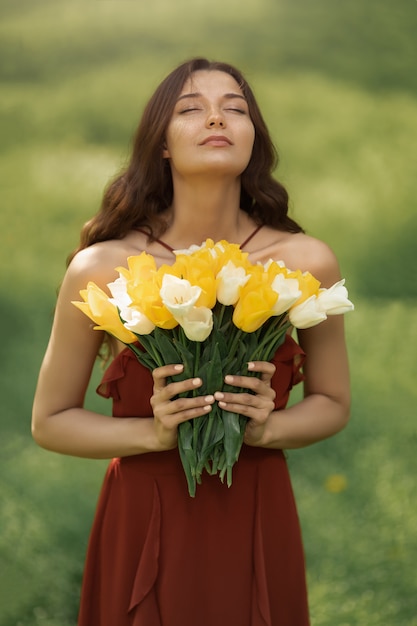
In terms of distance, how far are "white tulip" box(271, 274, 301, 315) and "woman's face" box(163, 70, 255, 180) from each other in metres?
0.37

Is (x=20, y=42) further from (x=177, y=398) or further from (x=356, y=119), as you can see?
(x=177, y=398)

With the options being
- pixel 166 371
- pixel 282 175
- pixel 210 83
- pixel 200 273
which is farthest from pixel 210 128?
pixel 282 175

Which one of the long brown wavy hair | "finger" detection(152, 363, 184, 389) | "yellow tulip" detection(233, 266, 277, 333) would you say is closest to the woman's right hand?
"finger" detection(152, 363, 184, 389)

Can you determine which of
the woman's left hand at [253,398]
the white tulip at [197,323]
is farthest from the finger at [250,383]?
the white tulip at [197,323]

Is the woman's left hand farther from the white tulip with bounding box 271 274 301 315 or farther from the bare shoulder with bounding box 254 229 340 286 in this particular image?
the bare shoulder with bounding box 254 229 340 286

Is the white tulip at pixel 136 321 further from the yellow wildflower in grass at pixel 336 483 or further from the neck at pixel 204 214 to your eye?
the yellow wildflower in grass at pixel 336 483

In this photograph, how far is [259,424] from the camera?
75.1 inches

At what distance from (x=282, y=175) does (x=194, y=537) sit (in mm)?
1875

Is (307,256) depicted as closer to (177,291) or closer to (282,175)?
(177,291)

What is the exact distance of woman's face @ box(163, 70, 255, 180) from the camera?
204 cm

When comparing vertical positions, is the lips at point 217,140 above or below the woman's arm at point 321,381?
above

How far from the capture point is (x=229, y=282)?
5.68 ft

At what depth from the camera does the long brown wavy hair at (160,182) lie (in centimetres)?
214

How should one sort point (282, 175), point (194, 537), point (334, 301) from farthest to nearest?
Result: point (282, 175) → point (194, 537) → point (334, 301)
